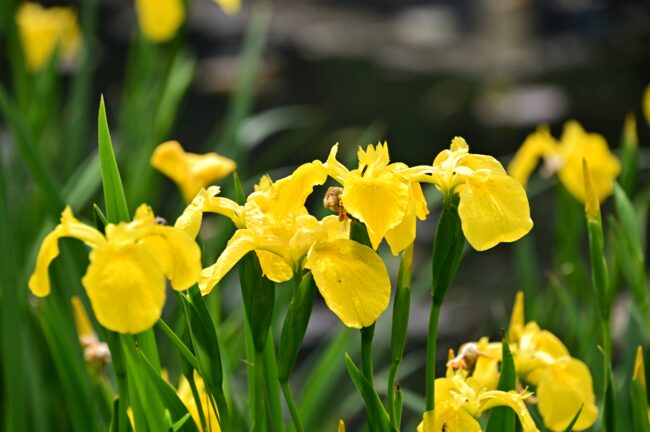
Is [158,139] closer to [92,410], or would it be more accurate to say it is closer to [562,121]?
[92,410]

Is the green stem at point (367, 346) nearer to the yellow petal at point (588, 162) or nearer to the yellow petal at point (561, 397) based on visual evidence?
the yellow petal at point (561, 397)

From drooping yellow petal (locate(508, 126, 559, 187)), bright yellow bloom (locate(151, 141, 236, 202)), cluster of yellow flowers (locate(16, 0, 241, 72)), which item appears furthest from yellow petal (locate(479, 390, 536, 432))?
cluster of yellow flowers (locate(16, 0, 241, 72))

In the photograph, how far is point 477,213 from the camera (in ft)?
2.15

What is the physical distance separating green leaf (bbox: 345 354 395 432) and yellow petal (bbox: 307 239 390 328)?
1.9 inches

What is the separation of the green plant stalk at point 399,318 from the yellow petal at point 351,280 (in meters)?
0.04

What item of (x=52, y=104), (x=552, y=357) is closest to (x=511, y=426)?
(x=552, y=357)

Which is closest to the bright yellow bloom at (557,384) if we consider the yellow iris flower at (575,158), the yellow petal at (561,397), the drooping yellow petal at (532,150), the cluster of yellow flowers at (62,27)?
the yellow petal at (561,397)

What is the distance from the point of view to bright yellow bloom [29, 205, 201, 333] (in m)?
0.57

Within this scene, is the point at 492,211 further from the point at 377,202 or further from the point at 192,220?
the point at 192,220

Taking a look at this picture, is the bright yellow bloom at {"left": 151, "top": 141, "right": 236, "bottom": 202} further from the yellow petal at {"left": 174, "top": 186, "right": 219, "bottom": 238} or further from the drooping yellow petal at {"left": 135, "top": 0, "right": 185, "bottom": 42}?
the drooping yellow petal at {"left": 135, "top": 0, "right": 185, "bottom": 42}

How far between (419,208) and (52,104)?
1.41 meters

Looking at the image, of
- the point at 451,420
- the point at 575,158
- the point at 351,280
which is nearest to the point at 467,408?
the point at 451,420

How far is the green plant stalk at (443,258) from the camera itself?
681mm

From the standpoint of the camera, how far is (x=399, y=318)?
2.27 ft
